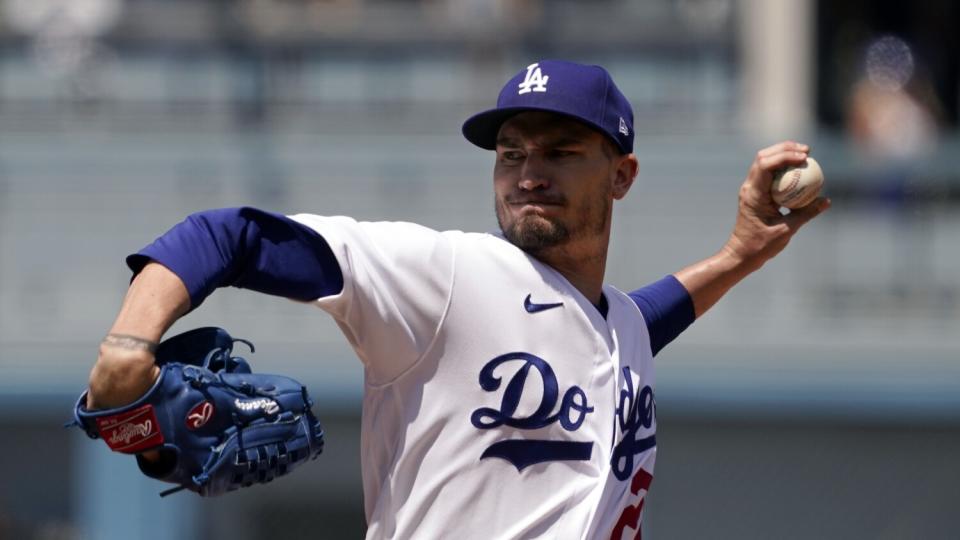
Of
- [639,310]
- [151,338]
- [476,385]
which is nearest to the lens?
[151,338]

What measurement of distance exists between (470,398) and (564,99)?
56 centimetres

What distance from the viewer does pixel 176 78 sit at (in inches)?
415

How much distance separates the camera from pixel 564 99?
294cm

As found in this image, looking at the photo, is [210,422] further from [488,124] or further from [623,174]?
[623,174]

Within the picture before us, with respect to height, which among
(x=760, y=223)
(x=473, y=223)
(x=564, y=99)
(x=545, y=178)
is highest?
(x=564, y=99)

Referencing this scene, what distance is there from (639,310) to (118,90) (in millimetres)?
7659

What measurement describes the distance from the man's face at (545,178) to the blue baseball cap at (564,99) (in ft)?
0.13

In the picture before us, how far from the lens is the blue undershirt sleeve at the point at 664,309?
3480mm

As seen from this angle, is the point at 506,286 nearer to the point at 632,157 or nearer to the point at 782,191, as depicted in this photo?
the point at 632,157

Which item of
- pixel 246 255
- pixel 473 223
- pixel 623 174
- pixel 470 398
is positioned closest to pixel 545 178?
pixel 623 174

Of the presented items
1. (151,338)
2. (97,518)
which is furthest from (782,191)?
(97,518)

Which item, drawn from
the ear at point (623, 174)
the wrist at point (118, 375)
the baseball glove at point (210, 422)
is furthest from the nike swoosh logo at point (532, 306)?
the wrist at point (118, 375)

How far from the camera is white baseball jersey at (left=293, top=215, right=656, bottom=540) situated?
9.23 feet

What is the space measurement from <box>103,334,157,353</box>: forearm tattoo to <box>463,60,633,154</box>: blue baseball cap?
2.72 ft
